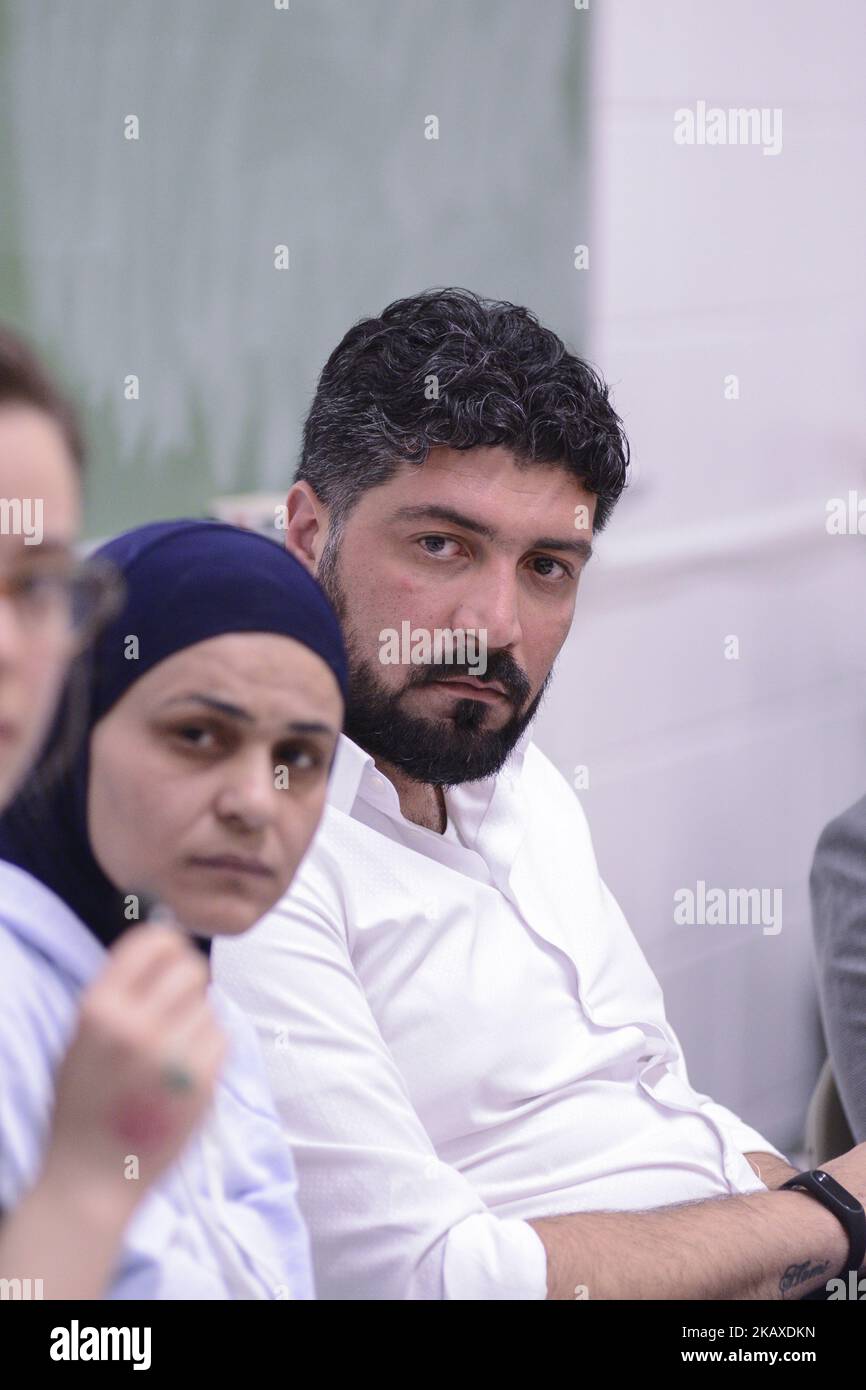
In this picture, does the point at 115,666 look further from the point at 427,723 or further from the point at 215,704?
the point at 427,723

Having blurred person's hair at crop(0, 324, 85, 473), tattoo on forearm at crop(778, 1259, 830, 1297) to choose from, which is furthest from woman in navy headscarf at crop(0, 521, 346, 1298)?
tattoo on forearm at crop(778, 1259, 830, 1297)

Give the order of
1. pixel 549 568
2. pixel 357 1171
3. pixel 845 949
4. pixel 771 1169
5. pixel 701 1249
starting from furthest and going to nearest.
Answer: pixel 845 949 < pixel 771 1169 < pixel 549 568 < pixel 701 1249 < pixel 357 1171

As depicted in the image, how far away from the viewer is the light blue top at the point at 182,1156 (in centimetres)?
80

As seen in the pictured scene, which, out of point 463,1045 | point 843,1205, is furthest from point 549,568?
point 843,1205

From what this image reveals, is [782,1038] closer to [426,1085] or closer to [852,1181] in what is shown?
[852,1181]

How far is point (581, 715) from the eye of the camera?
2557 millimetres

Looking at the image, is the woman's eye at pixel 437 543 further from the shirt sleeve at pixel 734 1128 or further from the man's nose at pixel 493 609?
the shirt sleeve at pixel 734 1128

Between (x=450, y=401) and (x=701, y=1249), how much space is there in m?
0.81

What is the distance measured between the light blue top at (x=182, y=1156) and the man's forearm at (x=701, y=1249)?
13.4 inches

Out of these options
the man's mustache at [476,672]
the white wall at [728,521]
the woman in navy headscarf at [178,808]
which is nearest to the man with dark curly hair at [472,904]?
the man's mustache at [476,672]

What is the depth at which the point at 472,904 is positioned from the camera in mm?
1460

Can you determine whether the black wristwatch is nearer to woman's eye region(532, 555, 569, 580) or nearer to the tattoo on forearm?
the tattoo on forearm

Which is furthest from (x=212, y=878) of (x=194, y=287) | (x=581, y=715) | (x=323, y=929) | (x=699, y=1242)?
(x=581, y=715)

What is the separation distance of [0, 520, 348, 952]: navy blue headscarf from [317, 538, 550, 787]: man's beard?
48cm
